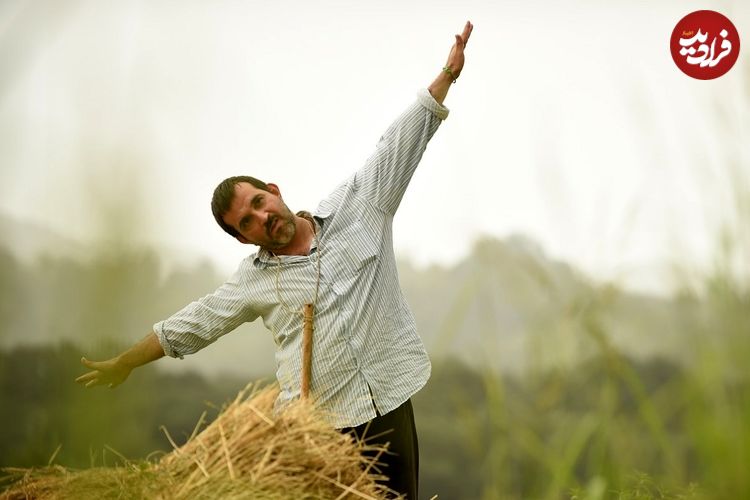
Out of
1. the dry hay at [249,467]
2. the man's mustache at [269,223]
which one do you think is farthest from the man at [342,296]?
the dry hay at [249,467]

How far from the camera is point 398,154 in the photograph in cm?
242

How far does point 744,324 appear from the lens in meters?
0.58

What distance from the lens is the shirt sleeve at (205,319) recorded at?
2361 millimetres

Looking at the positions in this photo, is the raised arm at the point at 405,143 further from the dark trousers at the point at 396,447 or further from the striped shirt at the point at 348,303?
the dark trousers at the point at 396,447

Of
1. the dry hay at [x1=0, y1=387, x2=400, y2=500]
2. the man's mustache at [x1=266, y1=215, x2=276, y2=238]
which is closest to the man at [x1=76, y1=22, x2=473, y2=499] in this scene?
the man's mustache at [x1=266, y1=215, x2=276, y2=238]

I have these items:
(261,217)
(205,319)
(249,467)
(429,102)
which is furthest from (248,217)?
(249,467)

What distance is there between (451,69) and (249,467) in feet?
4.36

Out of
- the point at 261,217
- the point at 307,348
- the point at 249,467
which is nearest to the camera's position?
the point at 249,467

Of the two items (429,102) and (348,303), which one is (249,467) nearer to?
(348,303)

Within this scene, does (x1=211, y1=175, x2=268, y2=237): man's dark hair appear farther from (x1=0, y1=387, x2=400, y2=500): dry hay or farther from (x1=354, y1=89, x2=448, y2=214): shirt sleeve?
(x1=0, y1=387, x2=400, y2=500): dry hay

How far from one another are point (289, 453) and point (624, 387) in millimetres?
876

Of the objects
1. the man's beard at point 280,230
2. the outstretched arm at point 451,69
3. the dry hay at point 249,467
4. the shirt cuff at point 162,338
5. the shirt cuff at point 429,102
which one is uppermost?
the outstretched arm at point 451,69

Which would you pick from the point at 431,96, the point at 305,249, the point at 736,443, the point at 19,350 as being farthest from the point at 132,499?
the point at 19,350

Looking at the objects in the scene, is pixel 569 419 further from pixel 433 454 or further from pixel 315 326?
pixel 433 454
